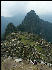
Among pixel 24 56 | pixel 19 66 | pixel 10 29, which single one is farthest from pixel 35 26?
pixel 19 66

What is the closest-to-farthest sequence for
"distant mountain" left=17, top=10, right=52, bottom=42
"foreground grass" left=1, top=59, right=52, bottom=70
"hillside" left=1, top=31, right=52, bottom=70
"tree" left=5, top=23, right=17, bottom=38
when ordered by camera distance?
"foreground grass" left=1, top=59, right=52, bottom=70 → "hillside" left=1, top=31, right=52, bottom=70 → "tree" left=5, top=23, right=17, bottom=38 → "distant mountain" left=17, top=10, right=52, bottom=42

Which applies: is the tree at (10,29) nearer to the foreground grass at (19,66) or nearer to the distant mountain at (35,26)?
the distant mountain at (35,26)

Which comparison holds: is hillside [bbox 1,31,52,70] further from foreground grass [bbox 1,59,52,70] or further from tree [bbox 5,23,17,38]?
tree [bbox 5,23,17,38]

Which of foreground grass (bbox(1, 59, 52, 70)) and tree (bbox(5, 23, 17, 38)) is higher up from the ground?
tree (bbox(5, 23, 17, 38))

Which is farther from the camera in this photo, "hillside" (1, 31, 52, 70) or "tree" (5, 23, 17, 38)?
"tree" (5, 23, 17, 38)

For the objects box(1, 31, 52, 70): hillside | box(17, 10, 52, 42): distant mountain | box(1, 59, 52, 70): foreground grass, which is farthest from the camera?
box(17, 10, 52, 42): distant mountain

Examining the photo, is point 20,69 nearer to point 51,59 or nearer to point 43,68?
point 43,68

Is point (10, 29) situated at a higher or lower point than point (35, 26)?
lower

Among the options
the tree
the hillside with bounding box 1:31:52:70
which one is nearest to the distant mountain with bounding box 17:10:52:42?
the tree

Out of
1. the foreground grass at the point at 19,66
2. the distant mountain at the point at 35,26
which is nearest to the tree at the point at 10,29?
the distant mountain at the point at 35,26

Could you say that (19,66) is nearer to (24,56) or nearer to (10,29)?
(24,56)
